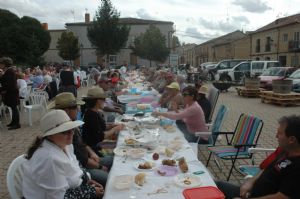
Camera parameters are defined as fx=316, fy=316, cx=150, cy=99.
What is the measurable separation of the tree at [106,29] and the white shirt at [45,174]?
38.3 metres

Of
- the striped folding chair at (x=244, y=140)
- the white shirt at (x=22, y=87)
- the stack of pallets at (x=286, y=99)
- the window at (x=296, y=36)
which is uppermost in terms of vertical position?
the window at (x=296, y=36)

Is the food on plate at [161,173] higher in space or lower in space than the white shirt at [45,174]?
lower

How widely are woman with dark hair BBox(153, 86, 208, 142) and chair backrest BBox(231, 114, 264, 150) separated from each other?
2.16 ft

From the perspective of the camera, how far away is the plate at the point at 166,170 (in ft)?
9.62

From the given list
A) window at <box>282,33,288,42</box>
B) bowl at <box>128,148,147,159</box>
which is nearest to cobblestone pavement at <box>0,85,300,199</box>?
bowl at <box>128,148,147,159</box>

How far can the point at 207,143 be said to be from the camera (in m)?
5.35

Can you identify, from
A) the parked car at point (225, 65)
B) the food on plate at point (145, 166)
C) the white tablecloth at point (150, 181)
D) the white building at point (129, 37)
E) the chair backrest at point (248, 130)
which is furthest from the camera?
the white building at point (129, 37)

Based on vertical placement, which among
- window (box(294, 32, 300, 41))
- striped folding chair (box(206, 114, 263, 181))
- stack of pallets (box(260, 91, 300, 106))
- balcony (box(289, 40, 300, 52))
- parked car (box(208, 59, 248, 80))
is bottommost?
stack of pallets (box(260, 91, 300, 106))

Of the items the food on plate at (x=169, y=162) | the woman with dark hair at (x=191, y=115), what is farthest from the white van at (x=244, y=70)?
the food on plate at (x=169, y=162)

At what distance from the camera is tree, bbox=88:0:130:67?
39.8m

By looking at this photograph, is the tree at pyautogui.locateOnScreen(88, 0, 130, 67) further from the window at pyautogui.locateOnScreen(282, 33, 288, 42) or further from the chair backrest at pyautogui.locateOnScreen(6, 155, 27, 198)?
the chair backrest at pyautogui.locateOnScreen(6, 155, 27, 198)

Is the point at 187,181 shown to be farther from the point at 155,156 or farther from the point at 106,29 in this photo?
the point at 106,29

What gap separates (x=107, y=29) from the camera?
39625 mm

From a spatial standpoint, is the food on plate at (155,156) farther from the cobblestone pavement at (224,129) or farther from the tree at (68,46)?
the tree at (68,46)
